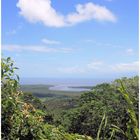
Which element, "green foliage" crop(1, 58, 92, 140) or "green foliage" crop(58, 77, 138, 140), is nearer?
"green foliage" crop(1, 58, 92, 140)

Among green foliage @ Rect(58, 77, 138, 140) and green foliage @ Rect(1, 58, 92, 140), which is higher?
green foliage @ Rect(1, 58, 92, 140)

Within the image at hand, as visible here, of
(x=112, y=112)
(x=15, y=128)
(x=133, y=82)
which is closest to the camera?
(x=15, y=128)

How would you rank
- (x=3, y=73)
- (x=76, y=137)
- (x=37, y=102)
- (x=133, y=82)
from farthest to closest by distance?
(x=37, y=102) → (x=133, y=82) → (x=3, y=73) → (x=76, y=137)

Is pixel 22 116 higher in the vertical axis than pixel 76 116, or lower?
higher

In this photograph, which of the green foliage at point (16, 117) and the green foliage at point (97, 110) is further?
the green foliage at point (97, 110)

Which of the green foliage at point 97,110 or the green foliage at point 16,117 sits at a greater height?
the green foliage at point 16,117

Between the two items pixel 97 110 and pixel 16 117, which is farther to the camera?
pixel 97 110

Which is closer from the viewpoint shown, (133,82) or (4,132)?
(4,132)

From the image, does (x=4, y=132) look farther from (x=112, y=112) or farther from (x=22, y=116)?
(x=112, y=112)

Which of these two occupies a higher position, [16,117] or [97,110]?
[16,117]

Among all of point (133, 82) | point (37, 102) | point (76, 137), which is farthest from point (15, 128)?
point (37, 102)
